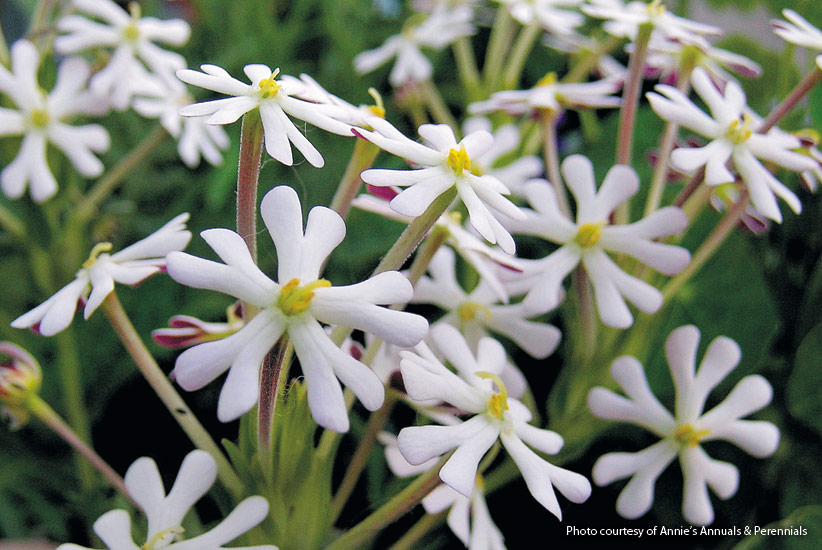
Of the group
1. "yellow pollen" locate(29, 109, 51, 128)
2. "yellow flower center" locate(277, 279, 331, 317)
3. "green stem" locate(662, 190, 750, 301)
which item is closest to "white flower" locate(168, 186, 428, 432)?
"yellow flower center" locate(277, 279, 331, 317)

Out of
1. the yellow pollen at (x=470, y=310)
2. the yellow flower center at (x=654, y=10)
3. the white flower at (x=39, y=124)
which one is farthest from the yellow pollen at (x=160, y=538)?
the yellow flower center at (x=654, y=10)

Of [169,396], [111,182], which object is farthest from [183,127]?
[169,396]

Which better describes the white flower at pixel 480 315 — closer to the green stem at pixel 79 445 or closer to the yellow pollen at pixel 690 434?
the yellow pollen at pixel 690 434

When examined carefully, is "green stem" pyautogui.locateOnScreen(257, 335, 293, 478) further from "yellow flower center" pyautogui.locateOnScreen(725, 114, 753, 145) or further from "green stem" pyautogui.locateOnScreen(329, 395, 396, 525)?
"yellow flower center" pyautogui.locateOnScreen(725, 114, 753, 145)

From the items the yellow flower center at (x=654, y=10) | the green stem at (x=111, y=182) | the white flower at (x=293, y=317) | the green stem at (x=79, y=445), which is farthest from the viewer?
the green stem at (x=111, y=182)

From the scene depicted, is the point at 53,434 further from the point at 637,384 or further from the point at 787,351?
the point at 787,351

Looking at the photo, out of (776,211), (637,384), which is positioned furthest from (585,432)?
(776,211)
